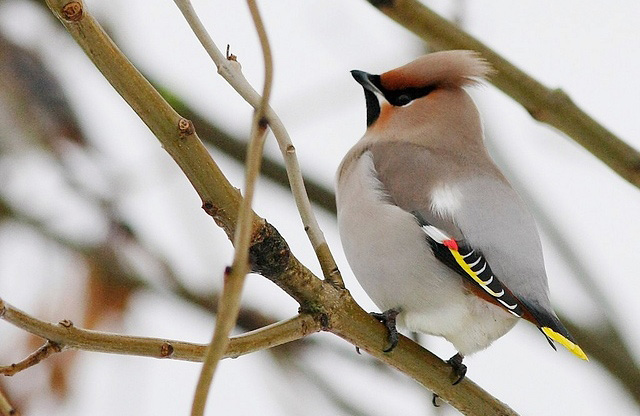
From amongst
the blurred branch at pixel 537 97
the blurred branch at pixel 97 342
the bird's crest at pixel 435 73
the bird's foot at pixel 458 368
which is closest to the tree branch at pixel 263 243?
the bird's foot at pixel 458 368

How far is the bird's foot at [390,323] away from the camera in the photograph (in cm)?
237

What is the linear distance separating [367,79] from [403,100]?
7.1 inches

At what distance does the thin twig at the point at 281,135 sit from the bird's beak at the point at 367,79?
143 centimetres

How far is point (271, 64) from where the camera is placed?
1.53 meters

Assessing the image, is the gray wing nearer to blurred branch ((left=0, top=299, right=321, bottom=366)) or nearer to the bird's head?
the bird's head

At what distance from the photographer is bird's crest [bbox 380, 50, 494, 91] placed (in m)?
3.35

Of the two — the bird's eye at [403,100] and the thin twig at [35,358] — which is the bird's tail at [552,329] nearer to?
the bird's eye at [403,100]

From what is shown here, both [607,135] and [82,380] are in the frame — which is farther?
[82,380]

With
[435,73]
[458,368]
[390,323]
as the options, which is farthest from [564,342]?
[435,73]

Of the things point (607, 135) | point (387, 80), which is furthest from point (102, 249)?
point (607, 135)

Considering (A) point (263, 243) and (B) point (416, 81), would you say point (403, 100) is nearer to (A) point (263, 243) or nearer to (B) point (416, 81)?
(B) point (416, 81)

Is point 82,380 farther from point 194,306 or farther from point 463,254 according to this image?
point 463,254

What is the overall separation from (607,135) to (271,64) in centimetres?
122

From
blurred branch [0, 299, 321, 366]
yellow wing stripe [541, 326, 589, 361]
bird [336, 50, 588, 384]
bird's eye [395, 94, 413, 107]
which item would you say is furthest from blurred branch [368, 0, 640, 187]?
bird's eye [395, 94, 413, 107]
